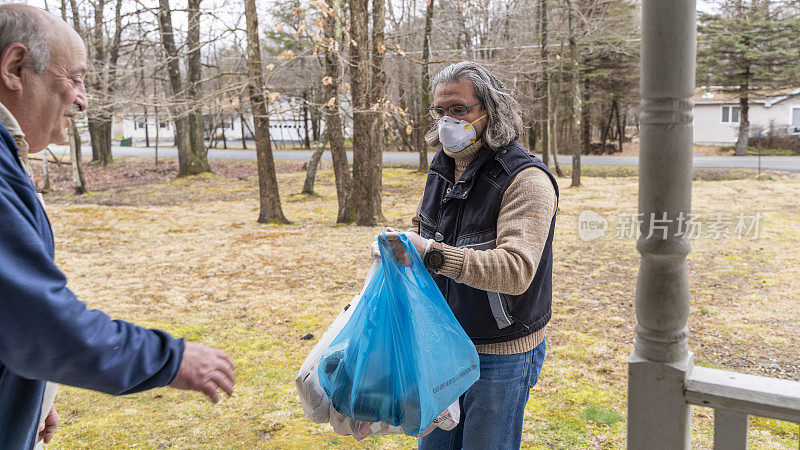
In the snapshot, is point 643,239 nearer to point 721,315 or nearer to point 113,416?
point 113,416

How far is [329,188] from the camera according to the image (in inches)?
699

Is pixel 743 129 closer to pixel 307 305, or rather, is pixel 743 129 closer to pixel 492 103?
pixel 307 305

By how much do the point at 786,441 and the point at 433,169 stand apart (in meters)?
2.89

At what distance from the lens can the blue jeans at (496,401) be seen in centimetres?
216

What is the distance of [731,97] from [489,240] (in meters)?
28.9

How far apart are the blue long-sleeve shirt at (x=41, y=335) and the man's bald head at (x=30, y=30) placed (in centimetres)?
25

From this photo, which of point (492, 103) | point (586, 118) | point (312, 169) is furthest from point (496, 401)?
point (586, 118)

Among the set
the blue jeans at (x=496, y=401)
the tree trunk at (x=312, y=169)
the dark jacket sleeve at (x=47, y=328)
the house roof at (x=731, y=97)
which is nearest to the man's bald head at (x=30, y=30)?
the dark jacket sleeve at (x=47, y=328)

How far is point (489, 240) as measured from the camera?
2.12 metres

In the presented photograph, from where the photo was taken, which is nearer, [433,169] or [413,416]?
[413,416]

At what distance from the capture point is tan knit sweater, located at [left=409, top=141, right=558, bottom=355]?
1919 millimetres

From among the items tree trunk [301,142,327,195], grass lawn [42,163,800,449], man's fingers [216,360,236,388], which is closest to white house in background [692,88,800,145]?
grass lawn [42,163,800,449]

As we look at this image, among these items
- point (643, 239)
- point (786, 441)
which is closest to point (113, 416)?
point (643, 239)

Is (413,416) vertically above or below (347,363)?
below
